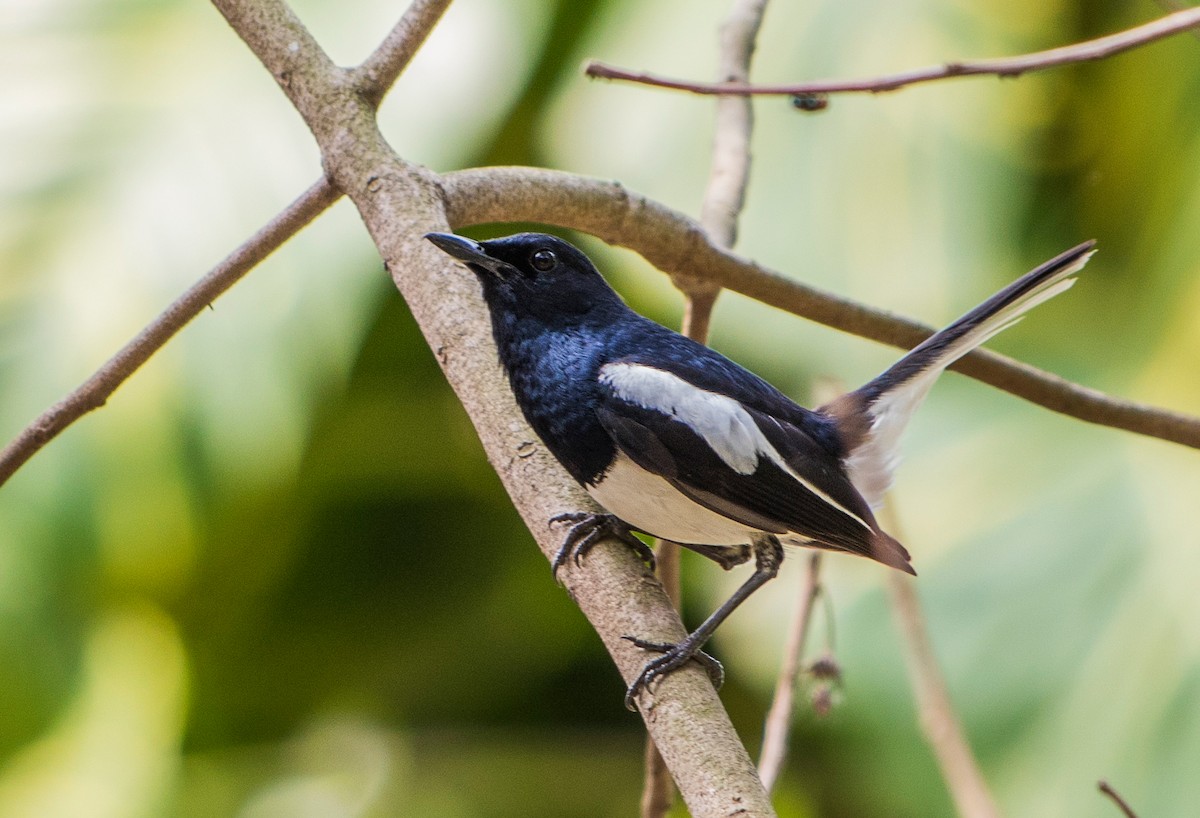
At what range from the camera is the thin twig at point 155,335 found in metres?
1.57

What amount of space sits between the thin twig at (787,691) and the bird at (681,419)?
4.5 inches

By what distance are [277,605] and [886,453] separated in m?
2.29

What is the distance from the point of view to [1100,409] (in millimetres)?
1874

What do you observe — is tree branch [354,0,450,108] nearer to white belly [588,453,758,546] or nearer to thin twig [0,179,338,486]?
thin twig [0,179,338,486]

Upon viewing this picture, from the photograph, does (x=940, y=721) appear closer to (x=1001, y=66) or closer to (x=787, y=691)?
(x=787, y=691)

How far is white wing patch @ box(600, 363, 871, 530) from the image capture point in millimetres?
1682

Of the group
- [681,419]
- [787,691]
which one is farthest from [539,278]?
[787,691]

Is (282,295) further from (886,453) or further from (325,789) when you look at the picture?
(886,453)

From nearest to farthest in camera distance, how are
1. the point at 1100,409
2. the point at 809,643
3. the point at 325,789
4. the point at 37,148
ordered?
the point at 1100,409 → the point at 809,643 → the point at 37,148 → the point at 325,789

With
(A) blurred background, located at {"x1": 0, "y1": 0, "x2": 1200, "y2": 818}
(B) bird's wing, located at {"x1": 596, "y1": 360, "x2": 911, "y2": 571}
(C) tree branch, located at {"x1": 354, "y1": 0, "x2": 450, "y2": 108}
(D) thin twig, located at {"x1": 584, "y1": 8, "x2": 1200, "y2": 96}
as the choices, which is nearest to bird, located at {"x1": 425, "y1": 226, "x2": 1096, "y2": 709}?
(B) bird's wing, located at {"x1": 596, "y1": 360, "x2": 911, "y2": 571}

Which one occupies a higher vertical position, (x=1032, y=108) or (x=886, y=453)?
(x=1032, y=108)

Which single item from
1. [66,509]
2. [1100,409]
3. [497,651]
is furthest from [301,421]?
[1100,409]

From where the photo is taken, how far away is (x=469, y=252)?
64.9 inches

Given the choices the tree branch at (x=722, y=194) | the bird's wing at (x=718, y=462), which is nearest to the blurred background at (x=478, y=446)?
the tree branch at (x=722, y=194)
